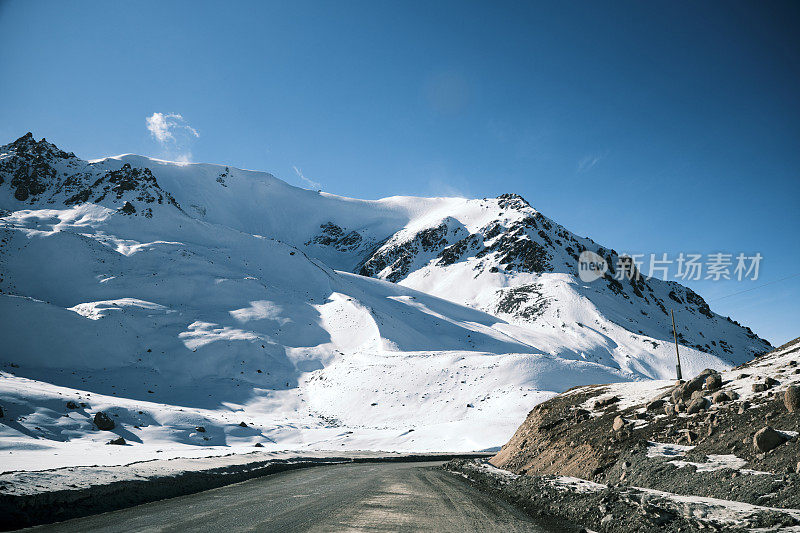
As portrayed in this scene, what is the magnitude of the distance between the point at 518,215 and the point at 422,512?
152082 millimetres

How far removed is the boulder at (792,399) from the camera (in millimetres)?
7289

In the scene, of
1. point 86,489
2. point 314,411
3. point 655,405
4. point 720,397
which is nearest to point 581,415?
point 655,405

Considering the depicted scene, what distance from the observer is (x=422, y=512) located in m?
6.53

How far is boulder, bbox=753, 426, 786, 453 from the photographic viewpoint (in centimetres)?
661

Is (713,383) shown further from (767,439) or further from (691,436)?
(767,439)

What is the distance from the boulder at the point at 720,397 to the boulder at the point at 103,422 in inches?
1237

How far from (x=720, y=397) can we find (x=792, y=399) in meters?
1.67

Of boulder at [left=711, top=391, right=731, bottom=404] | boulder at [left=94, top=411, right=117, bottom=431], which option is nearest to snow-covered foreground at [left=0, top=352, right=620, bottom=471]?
boulder at [left=94, top=411, right=117, bottom=431]

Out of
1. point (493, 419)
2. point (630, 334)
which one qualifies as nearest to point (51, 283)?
point (493, 419)

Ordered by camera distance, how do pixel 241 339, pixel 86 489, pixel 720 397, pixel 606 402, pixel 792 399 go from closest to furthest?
1. pixel 792 399
2. pixel 86 489
3. pixel 720 397
4. pixel 606 402
5. pixel 241 339

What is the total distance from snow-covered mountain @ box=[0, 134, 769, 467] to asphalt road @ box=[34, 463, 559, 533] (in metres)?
9.82

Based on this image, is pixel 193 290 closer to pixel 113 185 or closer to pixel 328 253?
Result: pixel 113 185

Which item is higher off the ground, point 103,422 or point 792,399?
point 792,399

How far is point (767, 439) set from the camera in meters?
6.65
